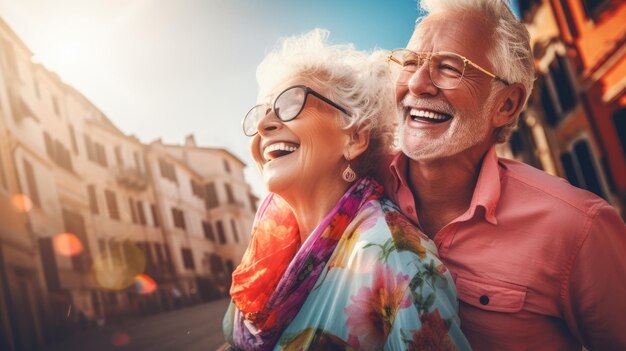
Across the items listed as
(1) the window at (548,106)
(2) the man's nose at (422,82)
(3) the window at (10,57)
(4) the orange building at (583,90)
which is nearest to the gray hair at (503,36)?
(2) the man's nose at (422,82)

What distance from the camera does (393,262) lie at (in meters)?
1.37

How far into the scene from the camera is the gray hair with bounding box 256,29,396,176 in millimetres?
1905

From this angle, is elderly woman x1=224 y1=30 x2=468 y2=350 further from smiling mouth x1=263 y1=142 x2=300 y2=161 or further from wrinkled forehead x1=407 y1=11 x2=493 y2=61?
wrinkled forehead x1=407 y1=11 x2=493 y2=61

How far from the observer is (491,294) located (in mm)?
1548

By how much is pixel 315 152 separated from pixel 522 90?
1.05 metres

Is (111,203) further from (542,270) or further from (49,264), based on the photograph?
(542,270)

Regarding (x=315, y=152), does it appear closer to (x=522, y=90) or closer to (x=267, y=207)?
(x=267, y=207)

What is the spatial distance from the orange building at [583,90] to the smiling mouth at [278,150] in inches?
333

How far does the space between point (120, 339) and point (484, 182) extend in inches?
133

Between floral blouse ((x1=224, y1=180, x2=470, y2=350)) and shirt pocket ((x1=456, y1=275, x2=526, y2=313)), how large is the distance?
7.2 inches

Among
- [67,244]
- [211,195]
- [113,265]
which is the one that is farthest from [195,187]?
[67,244]

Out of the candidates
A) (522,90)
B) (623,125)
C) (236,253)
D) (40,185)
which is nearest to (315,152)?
(522,90)

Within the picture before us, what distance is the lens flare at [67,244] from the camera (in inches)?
111

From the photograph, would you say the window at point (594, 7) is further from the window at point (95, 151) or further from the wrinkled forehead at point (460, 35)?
the window at point (95, 151)
